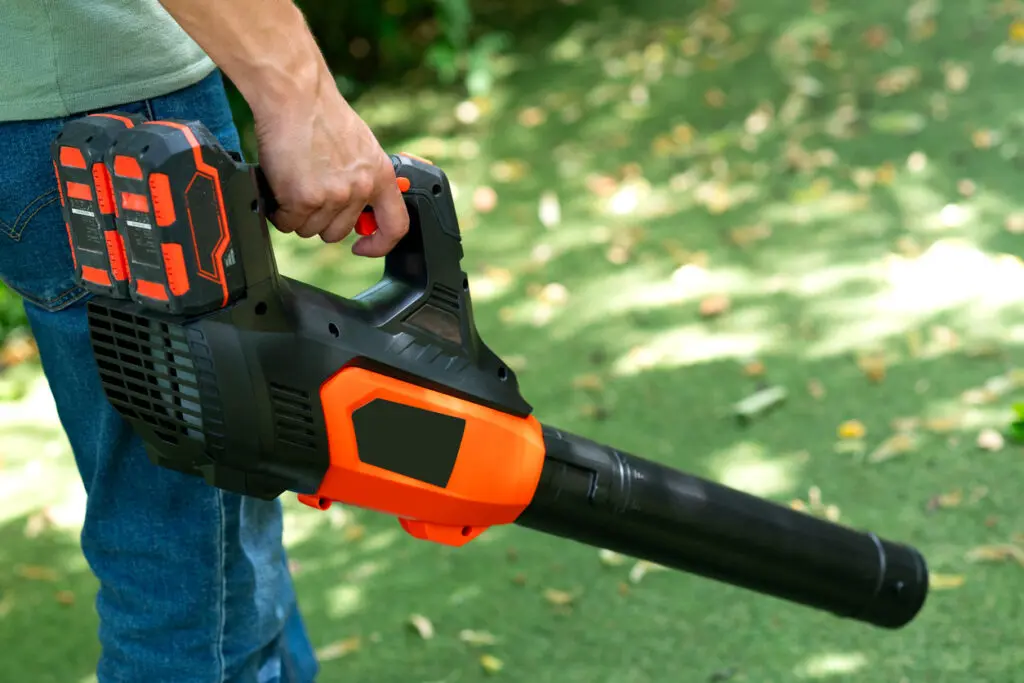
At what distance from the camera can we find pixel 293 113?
1354 millimetres

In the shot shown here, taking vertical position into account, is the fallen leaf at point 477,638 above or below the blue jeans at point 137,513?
below

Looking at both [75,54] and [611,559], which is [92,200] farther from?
[611,559]

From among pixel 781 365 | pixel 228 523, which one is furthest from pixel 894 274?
pixel 228 523

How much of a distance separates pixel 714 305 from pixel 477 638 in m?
1.50

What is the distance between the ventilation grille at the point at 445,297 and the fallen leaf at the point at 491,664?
1.05 meters

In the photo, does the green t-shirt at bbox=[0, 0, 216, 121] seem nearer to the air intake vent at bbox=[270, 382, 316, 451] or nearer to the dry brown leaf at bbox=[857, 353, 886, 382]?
the air intake vent at bbox=[270, 382, 316, 451]

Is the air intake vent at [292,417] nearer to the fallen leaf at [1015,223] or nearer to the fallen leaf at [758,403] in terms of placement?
the fallen leaf at [758,403]

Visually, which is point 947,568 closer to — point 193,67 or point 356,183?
point 356,183

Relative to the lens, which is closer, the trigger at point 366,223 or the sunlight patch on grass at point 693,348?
the trigger at point 366,223

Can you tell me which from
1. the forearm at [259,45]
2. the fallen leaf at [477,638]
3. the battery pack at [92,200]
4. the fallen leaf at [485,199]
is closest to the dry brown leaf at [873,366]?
the fallen leaf at [477,638]

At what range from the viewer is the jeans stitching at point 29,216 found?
1461 millimetres

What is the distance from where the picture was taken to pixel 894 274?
3639 mm

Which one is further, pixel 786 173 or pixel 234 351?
pixel 786 173

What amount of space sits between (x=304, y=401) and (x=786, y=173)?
10.7ft
